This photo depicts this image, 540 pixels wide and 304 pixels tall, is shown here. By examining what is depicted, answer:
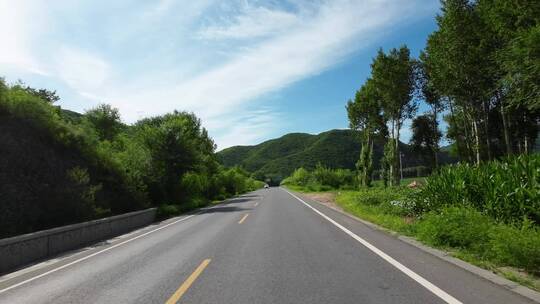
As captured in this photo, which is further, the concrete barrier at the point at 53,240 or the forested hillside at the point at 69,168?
the forested hillside at the point at 69,168

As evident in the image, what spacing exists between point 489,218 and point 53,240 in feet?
39.2

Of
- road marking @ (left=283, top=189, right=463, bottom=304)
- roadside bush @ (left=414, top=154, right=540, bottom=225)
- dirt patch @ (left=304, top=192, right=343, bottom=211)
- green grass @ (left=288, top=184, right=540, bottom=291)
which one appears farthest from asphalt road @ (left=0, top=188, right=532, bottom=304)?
dirt patch @ (left=304, top=192, right=343, bottom=211)

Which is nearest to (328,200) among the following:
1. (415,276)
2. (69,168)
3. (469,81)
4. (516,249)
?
(469,81)

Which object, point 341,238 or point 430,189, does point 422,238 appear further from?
point 430,189

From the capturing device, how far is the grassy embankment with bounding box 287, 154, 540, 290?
682 cm

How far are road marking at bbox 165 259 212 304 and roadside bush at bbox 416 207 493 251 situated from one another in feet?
17.3

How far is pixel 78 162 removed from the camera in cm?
2106

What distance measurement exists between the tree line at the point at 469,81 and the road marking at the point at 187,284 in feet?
40.4

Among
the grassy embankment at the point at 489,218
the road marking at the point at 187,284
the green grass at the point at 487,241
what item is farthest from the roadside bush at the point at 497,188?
the road marking at the point at 187,284

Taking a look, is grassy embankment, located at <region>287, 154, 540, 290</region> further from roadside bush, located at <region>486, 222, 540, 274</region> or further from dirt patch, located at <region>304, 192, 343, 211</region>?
dirt patch, located at <region>304, 192, 343, 211</region>

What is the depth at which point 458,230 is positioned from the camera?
9039mm

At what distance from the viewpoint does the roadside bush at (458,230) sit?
8508 mm

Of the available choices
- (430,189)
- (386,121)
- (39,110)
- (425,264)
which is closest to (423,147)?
(386,121)

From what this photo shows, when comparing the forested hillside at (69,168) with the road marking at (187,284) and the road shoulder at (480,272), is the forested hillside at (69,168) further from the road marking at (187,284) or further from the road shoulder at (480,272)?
the road shoulder at (480,272)
